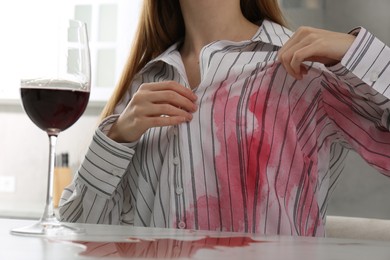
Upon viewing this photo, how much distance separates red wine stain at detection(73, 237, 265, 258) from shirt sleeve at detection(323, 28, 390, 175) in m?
0.51

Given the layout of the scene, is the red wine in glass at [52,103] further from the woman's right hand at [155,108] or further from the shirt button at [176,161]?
the shirt button at [176,161]

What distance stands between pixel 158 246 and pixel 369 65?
630 millimetres

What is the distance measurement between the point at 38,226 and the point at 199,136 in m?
0.57

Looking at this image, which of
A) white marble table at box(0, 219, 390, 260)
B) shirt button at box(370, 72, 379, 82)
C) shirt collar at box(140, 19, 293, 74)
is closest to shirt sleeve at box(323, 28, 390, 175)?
shirt button at box(370, 72, 379, 82)

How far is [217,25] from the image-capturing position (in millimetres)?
1576

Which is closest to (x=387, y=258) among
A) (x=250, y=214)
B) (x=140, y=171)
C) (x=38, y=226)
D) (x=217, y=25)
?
(x=38, y=226)

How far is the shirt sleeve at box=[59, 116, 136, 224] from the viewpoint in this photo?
1323mm

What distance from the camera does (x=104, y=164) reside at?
4.35ft

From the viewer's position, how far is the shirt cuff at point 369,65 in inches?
46.2

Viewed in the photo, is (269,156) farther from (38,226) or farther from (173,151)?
(38,226)

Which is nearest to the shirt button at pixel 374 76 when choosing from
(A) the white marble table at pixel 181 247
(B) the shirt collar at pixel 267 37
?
(B) the shirt collar at pixel 267 37

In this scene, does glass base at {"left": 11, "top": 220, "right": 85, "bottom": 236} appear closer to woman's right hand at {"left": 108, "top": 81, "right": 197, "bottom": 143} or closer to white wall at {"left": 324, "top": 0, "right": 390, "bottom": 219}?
woman's right hand at {"left": 108, "top": 81, "right": 197, "bottom": 143}

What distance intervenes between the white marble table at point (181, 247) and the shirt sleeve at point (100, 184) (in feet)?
1.66

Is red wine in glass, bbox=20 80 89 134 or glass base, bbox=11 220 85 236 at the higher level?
red wine in glass, bbox=20 80 89 134
